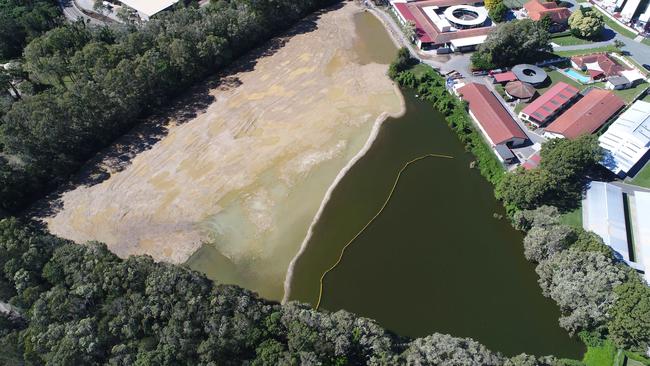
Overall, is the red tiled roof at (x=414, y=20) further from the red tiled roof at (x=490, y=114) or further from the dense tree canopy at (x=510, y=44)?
the red tiled roof at (x=490, y=114)

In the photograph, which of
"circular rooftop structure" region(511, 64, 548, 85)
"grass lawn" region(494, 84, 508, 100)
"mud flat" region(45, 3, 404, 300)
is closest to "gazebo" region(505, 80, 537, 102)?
"grass lawn" region(494, 84, 508, 100)

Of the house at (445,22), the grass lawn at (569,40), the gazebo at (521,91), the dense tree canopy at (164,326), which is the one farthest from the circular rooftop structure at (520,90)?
the dense tree canopy at (164,326)

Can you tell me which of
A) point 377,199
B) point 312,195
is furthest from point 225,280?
point 377,199

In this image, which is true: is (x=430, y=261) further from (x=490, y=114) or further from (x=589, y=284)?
(x=490, y=114)

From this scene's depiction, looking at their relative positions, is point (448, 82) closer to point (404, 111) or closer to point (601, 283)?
point (404, 111)

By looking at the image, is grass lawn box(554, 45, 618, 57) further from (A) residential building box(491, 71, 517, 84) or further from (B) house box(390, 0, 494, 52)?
(B) house box(390, 0, 494, 52)

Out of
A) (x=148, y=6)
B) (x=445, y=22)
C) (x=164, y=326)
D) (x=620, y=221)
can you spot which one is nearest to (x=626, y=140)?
(x=620, y=221)
